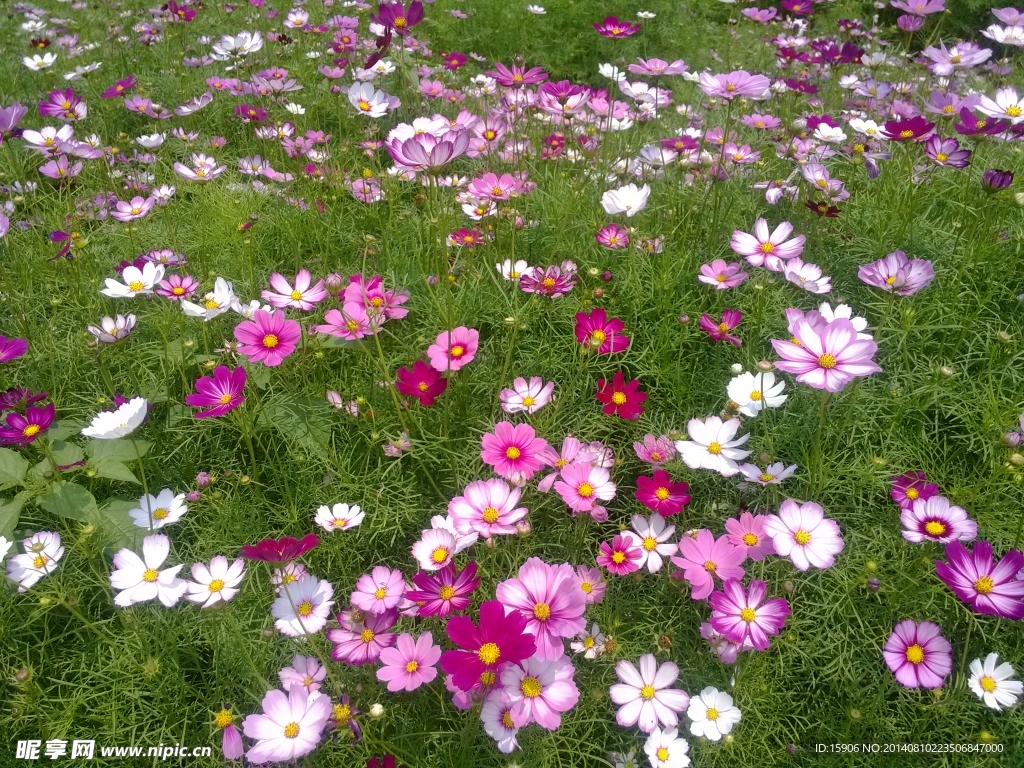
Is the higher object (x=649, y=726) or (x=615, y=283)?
(x=615, y=283)

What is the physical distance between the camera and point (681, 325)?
1.50 m

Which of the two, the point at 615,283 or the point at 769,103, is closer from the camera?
the point at 615,283

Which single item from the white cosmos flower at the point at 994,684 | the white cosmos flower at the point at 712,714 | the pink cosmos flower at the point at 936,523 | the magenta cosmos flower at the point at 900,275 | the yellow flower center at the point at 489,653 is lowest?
the white cosmos flower at the point at 712,714

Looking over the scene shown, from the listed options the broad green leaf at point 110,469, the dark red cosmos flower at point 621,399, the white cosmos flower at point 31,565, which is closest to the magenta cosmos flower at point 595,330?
the dark red cosmos flower at point 621,399

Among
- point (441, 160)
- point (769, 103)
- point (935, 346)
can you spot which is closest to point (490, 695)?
point (441, 160)

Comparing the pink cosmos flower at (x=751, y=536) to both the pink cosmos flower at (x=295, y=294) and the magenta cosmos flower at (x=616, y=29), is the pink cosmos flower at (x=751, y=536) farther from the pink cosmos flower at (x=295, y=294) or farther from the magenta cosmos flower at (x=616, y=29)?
the magenta cosmos flower at (x=616, y=29)

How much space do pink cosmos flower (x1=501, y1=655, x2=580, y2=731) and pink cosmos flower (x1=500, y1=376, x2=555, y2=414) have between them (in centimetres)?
47

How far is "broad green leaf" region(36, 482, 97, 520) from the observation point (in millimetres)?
1137

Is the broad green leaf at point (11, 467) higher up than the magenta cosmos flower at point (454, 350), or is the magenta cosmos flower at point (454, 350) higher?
the magenta cosmos flower at point (454, 350)

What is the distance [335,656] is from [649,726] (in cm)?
48

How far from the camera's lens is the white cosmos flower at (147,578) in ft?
3.25

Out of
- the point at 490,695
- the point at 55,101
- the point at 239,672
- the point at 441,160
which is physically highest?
the point at 441,160

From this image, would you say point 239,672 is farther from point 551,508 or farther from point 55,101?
point 55,101

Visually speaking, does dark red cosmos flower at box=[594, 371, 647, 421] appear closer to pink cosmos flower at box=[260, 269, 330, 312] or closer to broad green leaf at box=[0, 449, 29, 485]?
pink cosmos flower at box=[260, 269, 330, 312]
